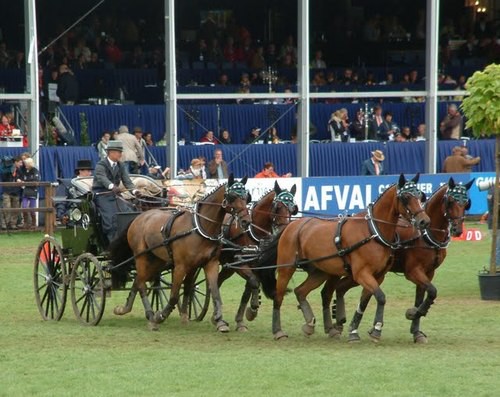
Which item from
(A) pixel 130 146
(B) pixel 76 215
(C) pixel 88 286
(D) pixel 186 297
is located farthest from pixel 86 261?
(A) pixel 130 146

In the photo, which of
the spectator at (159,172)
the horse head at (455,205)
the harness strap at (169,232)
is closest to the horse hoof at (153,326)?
the harness strap at (169,232)

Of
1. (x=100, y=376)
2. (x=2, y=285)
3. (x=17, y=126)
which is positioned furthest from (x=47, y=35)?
(x=100, y=376)

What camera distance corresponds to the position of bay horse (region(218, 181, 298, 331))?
15.4 metres

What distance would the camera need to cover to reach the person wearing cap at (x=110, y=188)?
53.1ft

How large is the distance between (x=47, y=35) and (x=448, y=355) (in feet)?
81.8

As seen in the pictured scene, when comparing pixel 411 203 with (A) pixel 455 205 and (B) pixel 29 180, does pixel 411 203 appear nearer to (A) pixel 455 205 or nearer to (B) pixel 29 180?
(A) pixel 455 205

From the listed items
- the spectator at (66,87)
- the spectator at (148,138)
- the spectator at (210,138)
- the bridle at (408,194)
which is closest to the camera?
the bridle at (408,194)

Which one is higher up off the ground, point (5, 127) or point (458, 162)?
point (5, 127)

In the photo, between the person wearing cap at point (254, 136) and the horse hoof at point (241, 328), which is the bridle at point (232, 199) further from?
the person wearing cap at point (254, 136)

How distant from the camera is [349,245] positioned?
1416 cm

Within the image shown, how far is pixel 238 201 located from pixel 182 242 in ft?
3.01

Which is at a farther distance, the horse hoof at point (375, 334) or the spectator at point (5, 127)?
the spectator at point (5, 127)

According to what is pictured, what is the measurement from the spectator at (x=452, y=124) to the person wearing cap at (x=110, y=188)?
17205mm

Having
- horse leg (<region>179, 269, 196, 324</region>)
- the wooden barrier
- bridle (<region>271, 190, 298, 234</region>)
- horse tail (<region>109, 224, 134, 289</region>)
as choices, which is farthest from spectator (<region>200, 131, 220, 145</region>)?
bridle (<region>271, 190, 298, 234</region>)
